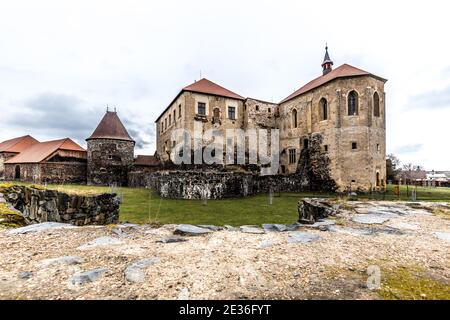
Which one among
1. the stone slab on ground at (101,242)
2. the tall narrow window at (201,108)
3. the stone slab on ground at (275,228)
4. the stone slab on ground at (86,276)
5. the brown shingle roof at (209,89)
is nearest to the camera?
the stone slab on ground at (86,276)

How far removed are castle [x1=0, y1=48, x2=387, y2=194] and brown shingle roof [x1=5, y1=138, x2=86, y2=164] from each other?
12 centimetres

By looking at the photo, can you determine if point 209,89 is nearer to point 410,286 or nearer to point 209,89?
point 209,89

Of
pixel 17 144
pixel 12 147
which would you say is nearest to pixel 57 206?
pixel 12 147

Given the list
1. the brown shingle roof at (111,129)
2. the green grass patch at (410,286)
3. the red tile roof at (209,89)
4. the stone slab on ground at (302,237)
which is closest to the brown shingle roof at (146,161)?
the brown shingle roof at (111,129)

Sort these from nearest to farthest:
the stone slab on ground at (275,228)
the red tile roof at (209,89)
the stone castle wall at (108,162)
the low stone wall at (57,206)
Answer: the stone slab on ground at (275,228), the low stone wall at (57,206), the red tile roof at (209,89), the stone castle wall at (108,162)

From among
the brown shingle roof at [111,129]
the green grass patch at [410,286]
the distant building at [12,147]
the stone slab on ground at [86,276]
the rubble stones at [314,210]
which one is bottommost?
the rubble stones at [314,210]

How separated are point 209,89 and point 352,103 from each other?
537 inches

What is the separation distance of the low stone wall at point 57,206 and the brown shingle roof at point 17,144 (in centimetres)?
3281

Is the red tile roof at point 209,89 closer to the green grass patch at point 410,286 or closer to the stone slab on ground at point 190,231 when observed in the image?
the stone slab on ground at point 190,231

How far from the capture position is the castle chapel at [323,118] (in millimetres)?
18359

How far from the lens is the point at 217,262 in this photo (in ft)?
7.86

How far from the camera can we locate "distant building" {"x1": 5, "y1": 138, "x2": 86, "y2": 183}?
79.6 feet

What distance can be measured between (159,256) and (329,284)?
5.83 ft

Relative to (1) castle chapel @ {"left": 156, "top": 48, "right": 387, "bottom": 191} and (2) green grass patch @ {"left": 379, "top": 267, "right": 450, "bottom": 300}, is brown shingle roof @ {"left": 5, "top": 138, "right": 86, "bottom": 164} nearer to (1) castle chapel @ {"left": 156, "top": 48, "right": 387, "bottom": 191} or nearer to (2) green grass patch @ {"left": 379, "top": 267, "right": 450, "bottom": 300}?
(1) castle chapel @ {"left": 156, "top": 48, "right": 387, "bottom": 191}
